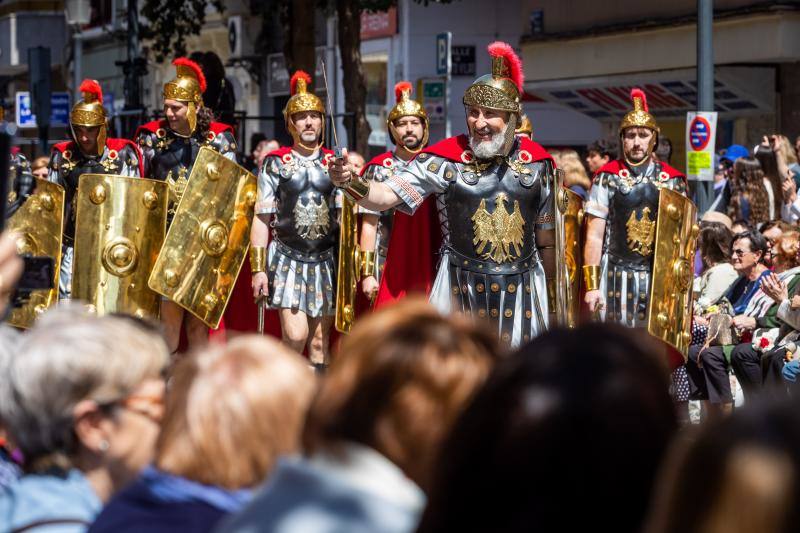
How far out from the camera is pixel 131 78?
20.1m

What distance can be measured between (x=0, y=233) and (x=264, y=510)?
1.67m

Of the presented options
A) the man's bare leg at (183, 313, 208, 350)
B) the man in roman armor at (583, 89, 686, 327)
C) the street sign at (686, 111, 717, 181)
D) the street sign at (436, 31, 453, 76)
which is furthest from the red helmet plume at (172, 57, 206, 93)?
the street sign at (436, 31, 453, 76)

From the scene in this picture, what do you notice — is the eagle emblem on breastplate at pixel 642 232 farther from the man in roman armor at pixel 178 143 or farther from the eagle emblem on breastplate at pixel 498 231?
the man in roman armor at pixel 178 143

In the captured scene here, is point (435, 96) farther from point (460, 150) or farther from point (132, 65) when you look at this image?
point (460, 150)

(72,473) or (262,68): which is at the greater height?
(262,68)

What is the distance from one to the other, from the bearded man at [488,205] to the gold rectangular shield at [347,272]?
186 cm

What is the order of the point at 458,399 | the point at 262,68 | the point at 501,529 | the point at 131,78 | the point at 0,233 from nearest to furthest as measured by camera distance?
the point at 501,529
the point at 458,399
the point at 0,233
the point at 131,78
the point at 262,68

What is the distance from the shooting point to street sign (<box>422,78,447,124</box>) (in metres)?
21.8

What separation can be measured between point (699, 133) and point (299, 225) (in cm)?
408

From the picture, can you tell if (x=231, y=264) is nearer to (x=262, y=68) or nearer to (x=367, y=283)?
(x=367, y=283)

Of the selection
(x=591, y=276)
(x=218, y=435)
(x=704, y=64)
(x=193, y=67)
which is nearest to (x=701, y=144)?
(x=704, y=64)

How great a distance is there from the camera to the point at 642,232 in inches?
387

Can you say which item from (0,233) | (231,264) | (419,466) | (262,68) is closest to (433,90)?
(262,68)

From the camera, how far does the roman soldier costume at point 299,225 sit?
9773mm
